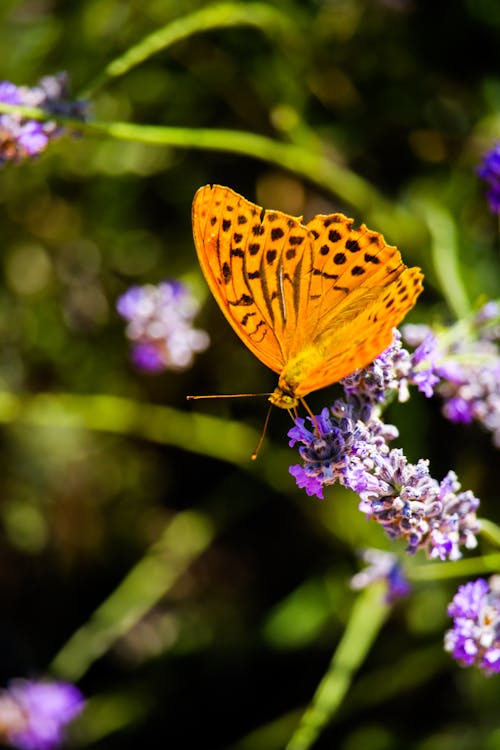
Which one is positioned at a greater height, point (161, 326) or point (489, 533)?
point (161, 326)

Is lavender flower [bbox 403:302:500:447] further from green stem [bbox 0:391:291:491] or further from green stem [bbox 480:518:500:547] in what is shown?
green stem [bbox 0:391:291:491]

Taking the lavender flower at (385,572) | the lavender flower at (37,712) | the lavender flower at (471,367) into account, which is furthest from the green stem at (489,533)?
the lavender flower at (37,712)

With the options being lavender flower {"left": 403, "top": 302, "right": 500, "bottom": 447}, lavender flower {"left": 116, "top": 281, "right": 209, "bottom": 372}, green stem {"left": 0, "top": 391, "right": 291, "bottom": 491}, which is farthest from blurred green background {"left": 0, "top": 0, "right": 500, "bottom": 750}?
lavender flower {"left": 403, "top": 302, "right": 500, "bottom": 447}

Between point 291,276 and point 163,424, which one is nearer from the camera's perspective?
point 291,276

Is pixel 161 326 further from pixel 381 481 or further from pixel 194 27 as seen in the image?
pixel 381 481

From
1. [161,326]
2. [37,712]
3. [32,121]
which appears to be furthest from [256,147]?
[37,712]

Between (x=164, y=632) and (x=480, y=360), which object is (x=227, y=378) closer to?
(x=164, y=632)
